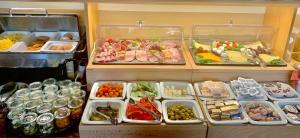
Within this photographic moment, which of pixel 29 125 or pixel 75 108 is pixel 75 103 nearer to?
pixel 75 108

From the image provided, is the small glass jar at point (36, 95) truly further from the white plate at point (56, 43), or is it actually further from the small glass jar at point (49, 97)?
the white plate at point (56, 43)

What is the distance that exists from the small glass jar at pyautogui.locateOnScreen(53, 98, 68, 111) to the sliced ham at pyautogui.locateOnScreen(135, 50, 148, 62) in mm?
463

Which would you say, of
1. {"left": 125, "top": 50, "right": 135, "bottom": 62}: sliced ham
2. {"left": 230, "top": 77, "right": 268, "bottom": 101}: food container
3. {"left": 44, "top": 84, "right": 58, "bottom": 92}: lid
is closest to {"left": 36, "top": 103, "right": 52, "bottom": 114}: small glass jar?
{"left": 44, "top": 84, "right": 58, "bottom": 92}: lid

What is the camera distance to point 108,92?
140 cm

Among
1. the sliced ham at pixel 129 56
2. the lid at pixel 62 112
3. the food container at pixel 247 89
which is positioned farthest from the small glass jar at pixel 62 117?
the food container at pixel 247 89

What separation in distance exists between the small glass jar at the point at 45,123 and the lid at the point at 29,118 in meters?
0.02

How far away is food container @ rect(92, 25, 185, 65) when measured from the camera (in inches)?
60.4

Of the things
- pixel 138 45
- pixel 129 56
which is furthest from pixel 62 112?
pixel 138 45

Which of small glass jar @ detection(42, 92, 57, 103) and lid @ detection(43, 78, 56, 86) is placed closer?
small glass jar @ detection(42, 92, 57, 103)

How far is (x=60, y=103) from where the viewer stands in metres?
1.28

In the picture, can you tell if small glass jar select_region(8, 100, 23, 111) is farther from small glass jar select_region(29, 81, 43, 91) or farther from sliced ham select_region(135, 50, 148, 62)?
sliced ham select_region(135, 50, 148, 62)

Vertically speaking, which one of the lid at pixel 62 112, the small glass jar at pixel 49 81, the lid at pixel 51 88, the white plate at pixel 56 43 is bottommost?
the lid at pixel 62 112

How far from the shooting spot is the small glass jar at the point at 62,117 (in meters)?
1.22

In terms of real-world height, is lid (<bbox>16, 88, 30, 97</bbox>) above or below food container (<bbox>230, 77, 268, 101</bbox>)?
below
